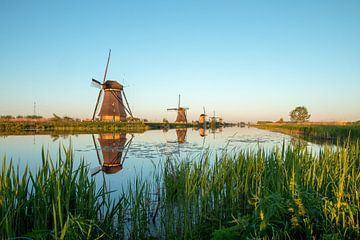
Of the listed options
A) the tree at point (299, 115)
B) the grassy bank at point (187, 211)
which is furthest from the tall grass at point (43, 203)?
the tree at point (299, 115)

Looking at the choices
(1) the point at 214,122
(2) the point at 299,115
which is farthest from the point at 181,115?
(2) the point at 299,115

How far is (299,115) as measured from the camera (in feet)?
278

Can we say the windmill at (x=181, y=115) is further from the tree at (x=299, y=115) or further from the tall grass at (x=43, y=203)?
the tall grass at (x=43, y=203)

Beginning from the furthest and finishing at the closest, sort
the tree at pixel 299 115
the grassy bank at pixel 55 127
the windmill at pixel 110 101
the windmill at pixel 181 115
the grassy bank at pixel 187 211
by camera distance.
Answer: the tree at pixel 299 115
the windmill at pixel 181 115
the windmill at pixel 110 101
the grassy bank at pixel 55 127
the grassy bank at pixel 187 211

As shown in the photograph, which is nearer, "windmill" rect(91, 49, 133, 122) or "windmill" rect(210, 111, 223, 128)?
"windmill" rect(91, 49, 133, 122)

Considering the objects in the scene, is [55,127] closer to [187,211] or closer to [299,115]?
[187,211]

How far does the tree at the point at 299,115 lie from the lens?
8362 centimetres

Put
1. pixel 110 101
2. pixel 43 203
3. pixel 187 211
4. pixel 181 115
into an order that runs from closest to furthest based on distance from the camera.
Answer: pixel 43 203 → pixel 187 211 → pixel 110 101 → pixel 181 115

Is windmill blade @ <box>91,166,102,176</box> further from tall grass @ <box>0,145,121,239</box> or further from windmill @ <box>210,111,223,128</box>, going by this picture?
windmill @ <box>210,111,223,128</box>

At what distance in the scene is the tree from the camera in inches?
3292

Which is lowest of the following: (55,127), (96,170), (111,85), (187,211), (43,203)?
(96,170)

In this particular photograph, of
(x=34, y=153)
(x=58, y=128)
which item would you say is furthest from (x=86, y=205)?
(x=58, y=128)

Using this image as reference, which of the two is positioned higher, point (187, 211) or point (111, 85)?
point (111, 85)

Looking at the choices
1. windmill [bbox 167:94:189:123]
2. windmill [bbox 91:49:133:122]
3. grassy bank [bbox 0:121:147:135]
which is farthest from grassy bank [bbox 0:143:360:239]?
windmill [bbox 167:94:189:123]
